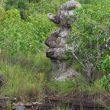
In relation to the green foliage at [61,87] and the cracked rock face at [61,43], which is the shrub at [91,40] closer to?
the cracked rock face at [61,43]

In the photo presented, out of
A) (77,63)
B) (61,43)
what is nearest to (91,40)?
(77,63)

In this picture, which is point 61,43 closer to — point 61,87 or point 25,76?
point 25,76

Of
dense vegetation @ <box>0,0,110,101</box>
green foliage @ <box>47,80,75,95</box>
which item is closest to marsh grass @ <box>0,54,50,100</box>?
dense vegetation @ <box>0,0,110,101</box>

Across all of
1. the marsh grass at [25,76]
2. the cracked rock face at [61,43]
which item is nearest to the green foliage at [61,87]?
the marsh grass at [25,76]

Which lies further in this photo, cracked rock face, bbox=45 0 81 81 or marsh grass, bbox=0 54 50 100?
cracked rock face, bbox=45 0 81 81

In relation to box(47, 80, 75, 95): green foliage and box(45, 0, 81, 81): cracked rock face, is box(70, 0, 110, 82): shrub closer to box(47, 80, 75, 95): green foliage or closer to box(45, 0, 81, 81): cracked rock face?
box(45, 0, 81, 81): cracked rock face

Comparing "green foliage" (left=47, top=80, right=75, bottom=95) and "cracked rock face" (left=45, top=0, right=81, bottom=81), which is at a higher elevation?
"cracked rock face" (left=45, top=0, right=81, bottom=81)

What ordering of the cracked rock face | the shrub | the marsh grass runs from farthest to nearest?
the cracked rock face
the shrub
the marsh grass

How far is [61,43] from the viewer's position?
11.9 metres

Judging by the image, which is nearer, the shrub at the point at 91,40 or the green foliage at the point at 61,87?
the green foliage at the point at 61,87

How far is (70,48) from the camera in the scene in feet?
37.0

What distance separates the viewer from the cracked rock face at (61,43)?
11601 millimetres

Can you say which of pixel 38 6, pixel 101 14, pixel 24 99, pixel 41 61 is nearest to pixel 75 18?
pixel 101 14

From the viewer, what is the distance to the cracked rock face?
1160cm
